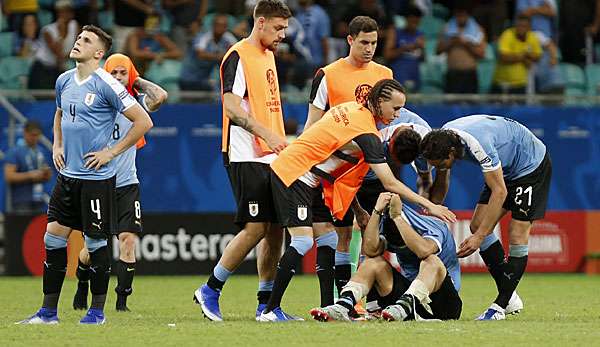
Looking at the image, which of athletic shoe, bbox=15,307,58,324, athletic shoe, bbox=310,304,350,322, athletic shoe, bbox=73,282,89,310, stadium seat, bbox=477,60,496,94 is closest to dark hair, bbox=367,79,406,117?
athletic shoe, bbox=310,304,350,322

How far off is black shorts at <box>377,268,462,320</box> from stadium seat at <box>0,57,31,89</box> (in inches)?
405

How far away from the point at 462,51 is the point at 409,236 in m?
10.9

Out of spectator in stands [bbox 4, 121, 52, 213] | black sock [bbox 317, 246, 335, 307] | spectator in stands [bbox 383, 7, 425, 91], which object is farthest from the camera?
spectator in stands [bbox 383, 7, 425, 91]

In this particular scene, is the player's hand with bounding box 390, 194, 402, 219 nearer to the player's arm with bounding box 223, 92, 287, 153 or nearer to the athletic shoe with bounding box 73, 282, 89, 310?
the player's arm with bounding box 223, 92, 287, 153

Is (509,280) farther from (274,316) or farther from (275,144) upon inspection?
(275,144)

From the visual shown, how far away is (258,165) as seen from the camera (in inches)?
428

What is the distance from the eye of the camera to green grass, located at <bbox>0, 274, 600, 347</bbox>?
29.8ft

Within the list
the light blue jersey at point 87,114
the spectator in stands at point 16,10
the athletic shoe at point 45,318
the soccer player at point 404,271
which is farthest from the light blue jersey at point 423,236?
the spectator in stands at point 16,10

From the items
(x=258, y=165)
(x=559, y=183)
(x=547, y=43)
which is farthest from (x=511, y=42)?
(x=258, y=165)

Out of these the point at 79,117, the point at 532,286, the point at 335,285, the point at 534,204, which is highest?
the point at 79,117

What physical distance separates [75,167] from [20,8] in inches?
416

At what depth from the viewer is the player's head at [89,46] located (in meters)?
10.5

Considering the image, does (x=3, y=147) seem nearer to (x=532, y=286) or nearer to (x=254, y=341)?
(x=532, y=286)

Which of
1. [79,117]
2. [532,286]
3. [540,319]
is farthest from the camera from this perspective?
[532,286]
